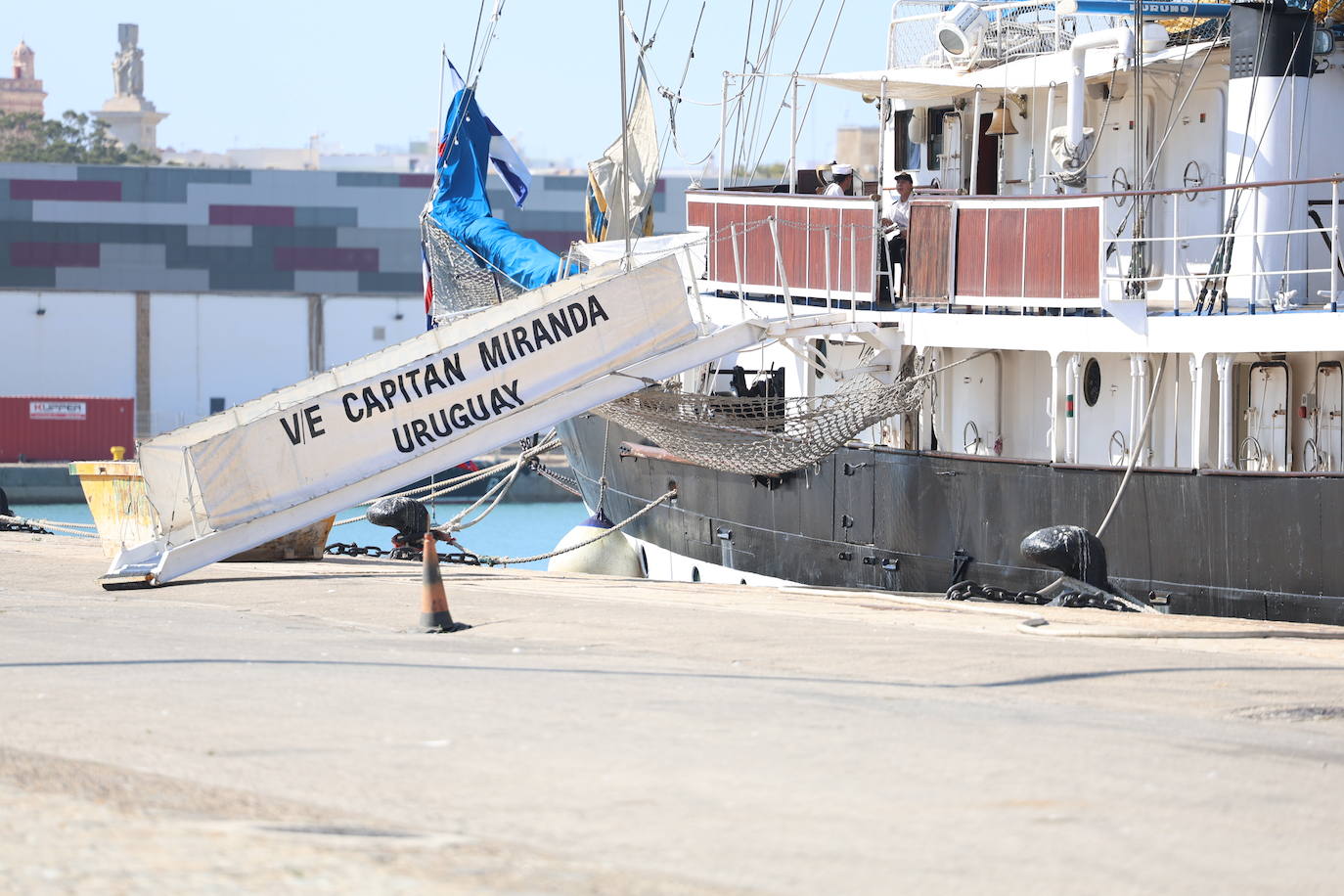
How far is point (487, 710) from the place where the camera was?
8133 millimetres

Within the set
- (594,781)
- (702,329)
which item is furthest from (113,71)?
(594,781)

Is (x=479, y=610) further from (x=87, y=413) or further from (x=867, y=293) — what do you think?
(x=87, y=413)

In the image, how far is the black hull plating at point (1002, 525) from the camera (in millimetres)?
14109

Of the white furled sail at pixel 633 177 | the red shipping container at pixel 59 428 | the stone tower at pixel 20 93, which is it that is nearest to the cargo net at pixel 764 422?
the white furled sail at pixel 633 177

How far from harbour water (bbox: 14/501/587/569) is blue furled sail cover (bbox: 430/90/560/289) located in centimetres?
1733

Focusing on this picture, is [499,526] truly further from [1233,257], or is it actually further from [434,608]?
[434,608]

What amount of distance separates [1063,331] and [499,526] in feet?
Result: 114

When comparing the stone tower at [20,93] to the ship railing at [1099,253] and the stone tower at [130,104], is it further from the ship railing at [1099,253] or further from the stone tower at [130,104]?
the ship railing at [1099,253]

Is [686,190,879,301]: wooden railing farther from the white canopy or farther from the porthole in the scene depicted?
the white canopy

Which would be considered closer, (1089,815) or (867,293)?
(1089,815)

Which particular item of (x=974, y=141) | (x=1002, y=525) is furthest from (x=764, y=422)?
(x=974, y=141)

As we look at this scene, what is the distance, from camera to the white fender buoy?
81.0ft

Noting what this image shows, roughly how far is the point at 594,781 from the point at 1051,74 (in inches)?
539

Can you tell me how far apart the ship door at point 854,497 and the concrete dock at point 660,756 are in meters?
5.98
